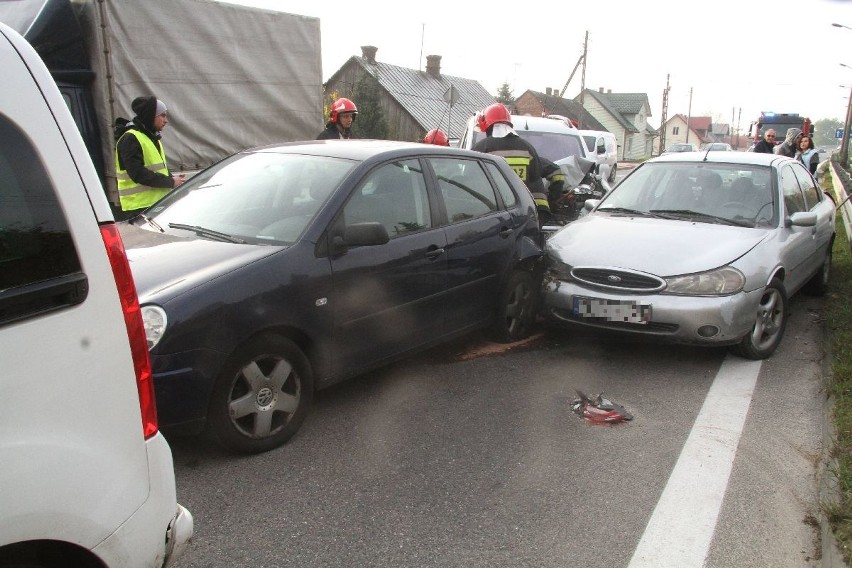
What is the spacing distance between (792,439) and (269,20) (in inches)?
297

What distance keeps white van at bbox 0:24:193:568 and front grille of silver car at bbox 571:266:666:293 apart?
3.98 m

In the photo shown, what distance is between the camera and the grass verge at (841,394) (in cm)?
303

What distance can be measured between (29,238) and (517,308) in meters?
4.37

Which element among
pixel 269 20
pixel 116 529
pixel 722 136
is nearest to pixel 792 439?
pixel 116 529

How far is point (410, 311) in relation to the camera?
4.50 meters

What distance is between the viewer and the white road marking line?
297cm

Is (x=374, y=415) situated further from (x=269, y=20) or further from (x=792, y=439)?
(x=269, y=20)

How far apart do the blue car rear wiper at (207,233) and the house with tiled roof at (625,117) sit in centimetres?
6959

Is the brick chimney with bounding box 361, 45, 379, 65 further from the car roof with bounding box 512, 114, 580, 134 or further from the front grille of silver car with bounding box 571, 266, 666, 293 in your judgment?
the front grille of silver car with bounding box 571, 266, 666, 293

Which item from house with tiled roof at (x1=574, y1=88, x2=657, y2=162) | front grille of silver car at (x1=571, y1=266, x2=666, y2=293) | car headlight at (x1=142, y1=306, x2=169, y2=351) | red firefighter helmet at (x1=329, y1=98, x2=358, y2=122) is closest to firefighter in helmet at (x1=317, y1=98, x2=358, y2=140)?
red firefighter helmet at (x1=329, y1=98, x2=358, y2=122)

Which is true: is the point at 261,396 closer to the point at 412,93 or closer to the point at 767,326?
the point at 767,326

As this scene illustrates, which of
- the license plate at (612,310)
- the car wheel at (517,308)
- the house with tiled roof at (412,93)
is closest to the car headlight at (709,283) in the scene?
the license plate at (612,310)

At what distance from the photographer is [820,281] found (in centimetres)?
733

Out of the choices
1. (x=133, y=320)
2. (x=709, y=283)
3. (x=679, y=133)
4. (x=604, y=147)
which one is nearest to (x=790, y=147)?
(x=709, y=283)
